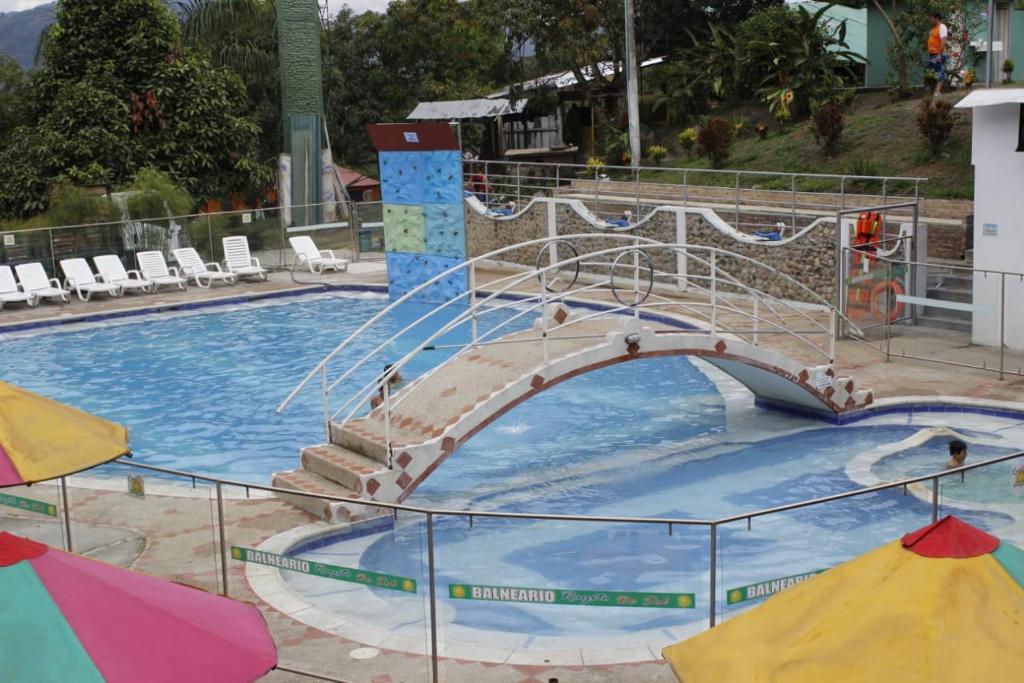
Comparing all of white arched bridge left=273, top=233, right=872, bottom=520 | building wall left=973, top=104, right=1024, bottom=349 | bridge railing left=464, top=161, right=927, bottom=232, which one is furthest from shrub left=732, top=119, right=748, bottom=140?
white arched bridge left=273, top=233, right=872, bottom=520

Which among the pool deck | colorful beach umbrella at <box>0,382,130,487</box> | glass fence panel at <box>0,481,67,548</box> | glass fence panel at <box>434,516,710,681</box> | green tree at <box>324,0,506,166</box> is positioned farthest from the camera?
green tree at <box>324,0,506,166</box>

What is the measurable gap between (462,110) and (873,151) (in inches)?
673

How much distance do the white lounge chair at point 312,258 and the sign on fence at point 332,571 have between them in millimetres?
21210

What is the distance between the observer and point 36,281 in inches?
1037

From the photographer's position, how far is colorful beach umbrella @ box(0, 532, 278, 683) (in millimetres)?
5879

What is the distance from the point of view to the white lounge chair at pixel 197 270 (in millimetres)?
28406

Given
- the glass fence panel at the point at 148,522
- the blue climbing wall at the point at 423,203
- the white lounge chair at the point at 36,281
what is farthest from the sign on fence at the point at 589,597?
the white lounge chair at the point at 36,281

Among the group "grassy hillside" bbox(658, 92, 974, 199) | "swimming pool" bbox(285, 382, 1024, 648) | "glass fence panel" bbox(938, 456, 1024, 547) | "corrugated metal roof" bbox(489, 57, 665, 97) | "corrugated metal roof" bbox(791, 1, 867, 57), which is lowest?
"swimming pool" bbox(285, 382, 1024, 648)

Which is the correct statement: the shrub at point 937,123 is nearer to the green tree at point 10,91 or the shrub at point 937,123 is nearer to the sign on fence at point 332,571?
the sign on fence at point 332,571

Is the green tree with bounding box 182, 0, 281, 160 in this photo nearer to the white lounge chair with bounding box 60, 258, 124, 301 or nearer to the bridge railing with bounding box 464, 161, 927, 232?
the bridge railing with bounding box 464, 161, 927, 232

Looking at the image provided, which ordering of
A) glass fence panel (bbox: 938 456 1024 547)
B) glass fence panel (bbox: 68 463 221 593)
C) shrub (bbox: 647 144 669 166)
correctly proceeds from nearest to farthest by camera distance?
glass fence panel (bbox: 938 456 1024 547), glass fence panel (bbox: 68 463 221 593), shrub (bbox: 647 144 669 166)

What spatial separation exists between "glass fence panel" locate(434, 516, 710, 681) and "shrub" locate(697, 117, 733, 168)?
2570 cm

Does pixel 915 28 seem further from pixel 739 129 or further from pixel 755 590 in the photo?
pixel 755 590

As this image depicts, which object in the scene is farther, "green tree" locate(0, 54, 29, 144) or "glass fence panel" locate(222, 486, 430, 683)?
"green tree" locate(0, 54, 29, 144)
